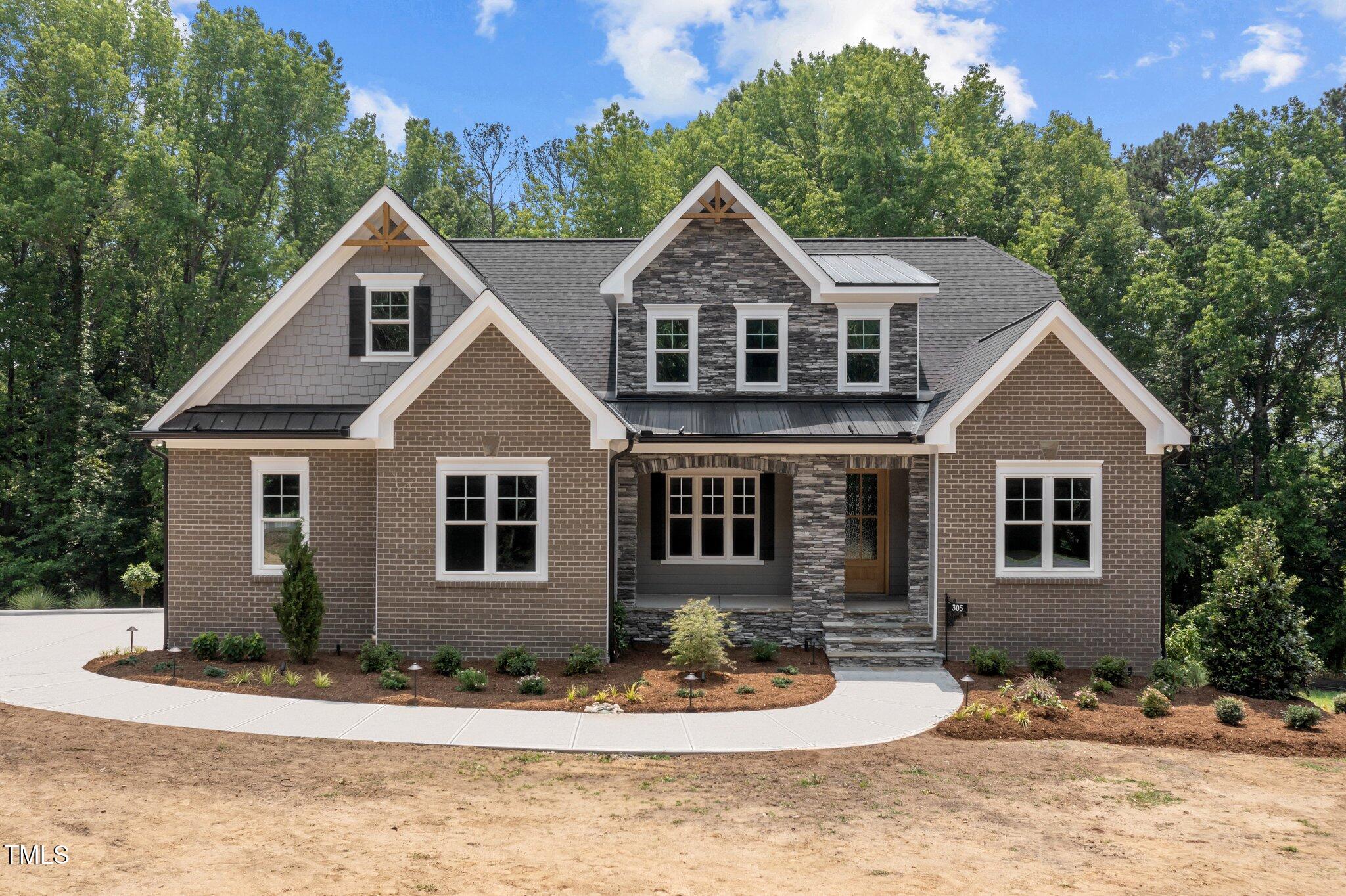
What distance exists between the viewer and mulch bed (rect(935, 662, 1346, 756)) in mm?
10004

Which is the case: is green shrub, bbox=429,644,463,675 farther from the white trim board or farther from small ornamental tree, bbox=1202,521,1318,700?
small ornamental tree, bbox=1202,521,1318,700

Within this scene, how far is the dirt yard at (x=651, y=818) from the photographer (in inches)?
242

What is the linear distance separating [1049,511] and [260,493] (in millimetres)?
13259

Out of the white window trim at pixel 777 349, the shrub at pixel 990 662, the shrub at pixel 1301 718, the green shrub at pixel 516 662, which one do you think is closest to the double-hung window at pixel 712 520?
the white window trim at pixel 777 349

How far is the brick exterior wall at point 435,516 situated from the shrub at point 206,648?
266cm

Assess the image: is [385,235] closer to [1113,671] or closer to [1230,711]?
[1113,671]

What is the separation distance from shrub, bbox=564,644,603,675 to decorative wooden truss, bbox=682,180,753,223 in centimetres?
842

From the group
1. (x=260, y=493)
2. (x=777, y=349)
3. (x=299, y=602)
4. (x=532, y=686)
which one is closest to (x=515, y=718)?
(x=532, y=686)

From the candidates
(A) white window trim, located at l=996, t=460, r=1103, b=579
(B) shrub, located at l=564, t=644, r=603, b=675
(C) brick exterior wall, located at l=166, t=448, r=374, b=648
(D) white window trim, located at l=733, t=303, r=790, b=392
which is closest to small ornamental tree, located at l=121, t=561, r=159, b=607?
(C) brick exterior wall, located at l=166, t=448, r=374, b=648

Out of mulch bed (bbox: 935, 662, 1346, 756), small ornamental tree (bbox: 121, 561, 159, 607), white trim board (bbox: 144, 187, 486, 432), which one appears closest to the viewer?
mulch bed (bbox: 935, 662, 1346, 756)

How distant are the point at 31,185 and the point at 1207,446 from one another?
38.5m

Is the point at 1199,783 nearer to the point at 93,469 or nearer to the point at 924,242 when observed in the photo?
the point at 924,242

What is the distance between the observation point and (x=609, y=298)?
57.8ft

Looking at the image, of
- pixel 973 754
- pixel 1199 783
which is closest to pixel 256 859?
pixel 973 754
